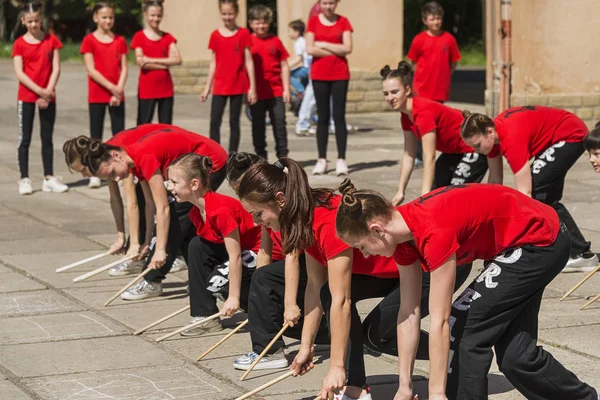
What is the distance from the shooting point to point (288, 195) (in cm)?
511

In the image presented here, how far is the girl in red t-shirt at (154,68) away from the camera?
11.8 metres

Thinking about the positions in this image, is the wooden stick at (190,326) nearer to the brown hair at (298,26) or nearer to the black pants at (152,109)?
the black pants at (152,109)

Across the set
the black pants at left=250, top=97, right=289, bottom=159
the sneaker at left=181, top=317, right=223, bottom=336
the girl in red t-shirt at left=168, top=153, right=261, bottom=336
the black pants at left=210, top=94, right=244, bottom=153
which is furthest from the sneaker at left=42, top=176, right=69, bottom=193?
the sneaker at left=181, top=317, right=223, bottom=336

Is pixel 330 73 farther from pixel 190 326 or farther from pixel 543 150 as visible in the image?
pixel 190 326

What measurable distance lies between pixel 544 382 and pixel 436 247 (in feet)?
2.78

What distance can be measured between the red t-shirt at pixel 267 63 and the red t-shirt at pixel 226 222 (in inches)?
239

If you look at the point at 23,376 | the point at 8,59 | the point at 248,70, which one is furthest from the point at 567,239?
the point at 8,59

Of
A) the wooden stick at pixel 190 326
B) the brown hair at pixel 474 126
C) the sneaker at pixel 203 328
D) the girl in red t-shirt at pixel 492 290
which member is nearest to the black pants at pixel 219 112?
the brown hair at pixel 474 126

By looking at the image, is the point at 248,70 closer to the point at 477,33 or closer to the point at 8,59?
the point at 8,59

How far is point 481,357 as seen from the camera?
4.66 meters

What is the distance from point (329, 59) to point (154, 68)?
1.87 m

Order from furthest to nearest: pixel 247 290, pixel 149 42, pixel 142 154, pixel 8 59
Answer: pixel 8 59, pixel 149 42, pixel 142 154, pixel 247 290

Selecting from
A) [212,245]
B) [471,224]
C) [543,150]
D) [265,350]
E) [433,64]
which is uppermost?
[433,64]

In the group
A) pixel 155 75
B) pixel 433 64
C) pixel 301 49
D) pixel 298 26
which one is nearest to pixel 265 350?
pixel 155 75
